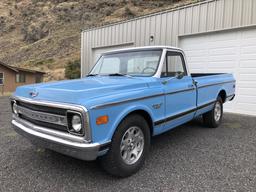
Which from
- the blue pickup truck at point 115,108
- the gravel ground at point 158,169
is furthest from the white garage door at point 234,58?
the blue pickup truck at point 115,108

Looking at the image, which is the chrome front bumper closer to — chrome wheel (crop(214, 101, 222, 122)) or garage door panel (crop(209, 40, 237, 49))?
chrome wheel (crop(214, 101, 222, 122))

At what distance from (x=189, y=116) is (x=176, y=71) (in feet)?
3.21

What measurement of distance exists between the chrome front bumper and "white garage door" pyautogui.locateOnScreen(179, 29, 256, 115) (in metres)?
7.00

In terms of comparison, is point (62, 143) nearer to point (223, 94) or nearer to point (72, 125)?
point (72, 125)

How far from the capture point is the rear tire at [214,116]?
19.7 ft

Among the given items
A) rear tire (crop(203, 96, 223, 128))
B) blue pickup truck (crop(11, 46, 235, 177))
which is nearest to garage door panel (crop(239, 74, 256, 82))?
rear tire (crop(203, 96, 223, 128))

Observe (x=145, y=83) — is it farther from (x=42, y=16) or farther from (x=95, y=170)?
(x=42, y=16)

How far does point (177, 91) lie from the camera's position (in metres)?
4.19

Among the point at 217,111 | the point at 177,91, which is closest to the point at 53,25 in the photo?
the point at 217,111

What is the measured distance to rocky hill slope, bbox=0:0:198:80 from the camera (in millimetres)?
36812

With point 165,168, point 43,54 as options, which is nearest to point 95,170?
point 165,168

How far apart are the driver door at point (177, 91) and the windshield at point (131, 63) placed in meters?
0.23

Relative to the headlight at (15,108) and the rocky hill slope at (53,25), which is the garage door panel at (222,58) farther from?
the rocky hill slope at (53,25)

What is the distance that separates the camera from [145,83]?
3.59 m
